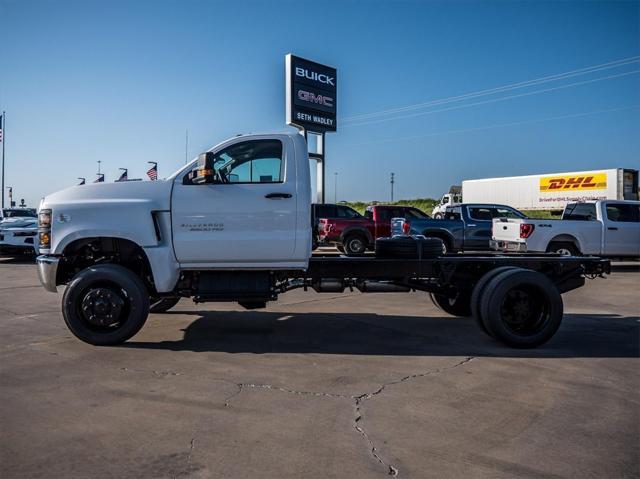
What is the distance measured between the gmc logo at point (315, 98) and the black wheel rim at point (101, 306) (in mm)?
18591

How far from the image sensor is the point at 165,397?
14.0ft

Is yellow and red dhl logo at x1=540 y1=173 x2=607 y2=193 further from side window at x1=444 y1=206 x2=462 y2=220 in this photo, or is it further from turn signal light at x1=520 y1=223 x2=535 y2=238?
turn signal light at x1=520 y1=223 x2=535 y2=238

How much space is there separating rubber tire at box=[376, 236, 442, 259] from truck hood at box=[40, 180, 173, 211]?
2748mm

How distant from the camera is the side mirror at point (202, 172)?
5.65 m

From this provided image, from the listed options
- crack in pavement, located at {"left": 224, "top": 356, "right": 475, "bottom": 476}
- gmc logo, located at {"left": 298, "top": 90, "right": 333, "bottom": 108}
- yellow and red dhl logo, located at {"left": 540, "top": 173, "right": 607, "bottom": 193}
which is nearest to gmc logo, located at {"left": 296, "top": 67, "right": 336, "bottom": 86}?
gmc logo, located at {"left": 298, "top": 90, "right": 333, "bottom": 108}

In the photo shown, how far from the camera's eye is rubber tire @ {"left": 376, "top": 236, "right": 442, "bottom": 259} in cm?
659

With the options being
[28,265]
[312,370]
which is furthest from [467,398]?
[28,265]

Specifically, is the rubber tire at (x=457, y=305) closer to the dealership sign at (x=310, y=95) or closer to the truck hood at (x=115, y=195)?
the truck hood at (x=115, y=195)

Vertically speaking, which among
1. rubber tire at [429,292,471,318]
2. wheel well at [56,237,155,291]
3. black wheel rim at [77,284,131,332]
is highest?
wheel well at [56,237,155,291]

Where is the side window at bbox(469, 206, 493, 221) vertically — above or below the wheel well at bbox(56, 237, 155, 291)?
above

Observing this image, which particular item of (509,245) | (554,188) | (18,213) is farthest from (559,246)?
(554,188)

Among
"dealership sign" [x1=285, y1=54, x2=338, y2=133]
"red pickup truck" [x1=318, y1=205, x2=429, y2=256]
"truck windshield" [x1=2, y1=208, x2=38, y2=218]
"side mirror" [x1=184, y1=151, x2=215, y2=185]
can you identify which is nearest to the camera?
"side mirror" [x1=184, y1=151, x2=215, y2=185]

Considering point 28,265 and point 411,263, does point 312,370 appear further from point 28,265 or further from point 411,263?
point 28,265

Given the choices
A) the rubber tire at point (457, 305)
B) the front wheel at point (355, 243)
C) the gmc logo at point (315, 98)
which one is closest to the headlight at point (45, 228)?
the rubber tire at point (457, 305)
